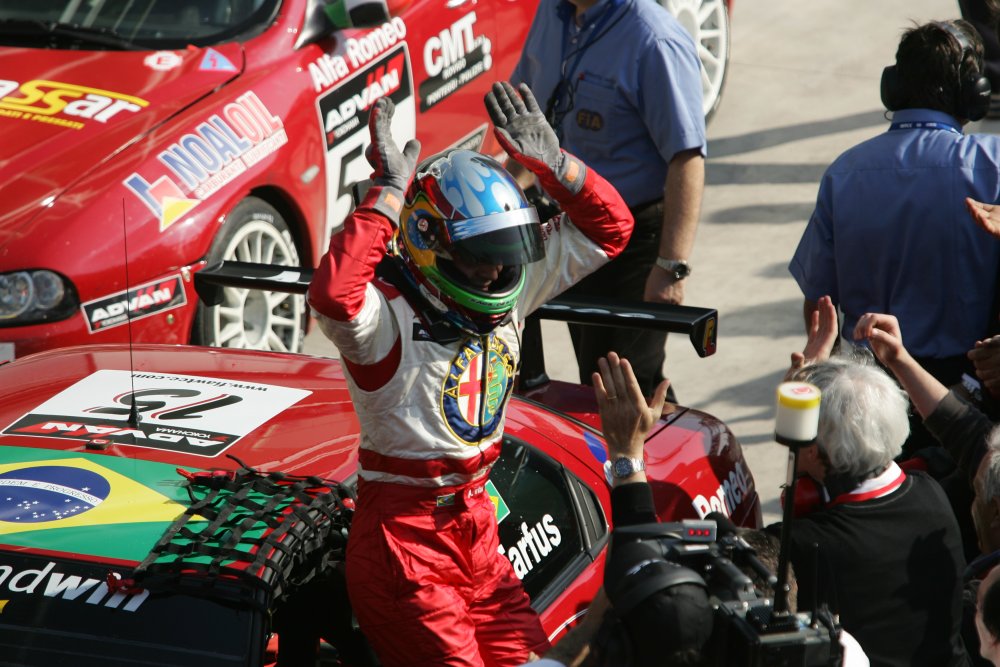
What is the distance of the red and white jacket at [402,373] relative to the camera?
9.48ft

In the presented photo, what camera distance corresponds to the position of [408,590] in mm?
3029

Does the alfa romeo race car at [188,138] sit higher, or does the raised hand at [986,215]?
the alfa romeo race car at [188,138]

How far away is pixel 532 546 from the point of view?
346 centimetres

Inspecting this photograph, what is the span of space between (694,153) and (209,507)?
7.69ft

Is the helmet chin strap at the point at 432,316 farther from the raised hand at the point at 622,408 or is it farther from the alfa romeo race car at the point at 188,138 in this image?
the alfa romeo race car at the point at 188,138

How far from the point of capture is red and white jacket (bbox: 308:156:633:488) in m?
2.89

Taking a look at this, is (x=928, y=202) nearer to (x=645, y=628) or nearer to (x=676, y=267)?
(x=676, y=267)

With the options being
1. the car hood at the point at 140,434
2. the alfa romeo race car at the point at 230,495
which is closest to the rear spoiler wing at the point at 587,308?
the alfa romeo race car at the point at 230,495

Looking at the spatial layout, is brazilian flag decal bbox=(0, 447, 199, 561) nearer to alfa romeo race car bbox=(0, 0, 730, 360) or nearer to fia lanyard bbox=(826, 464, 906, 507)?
fia lanyard bbox=(826, 464, 906, 507)

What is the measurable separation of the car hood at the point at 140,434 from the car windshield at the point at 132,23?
213cm

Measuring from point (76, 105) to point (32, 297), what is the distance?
89cm

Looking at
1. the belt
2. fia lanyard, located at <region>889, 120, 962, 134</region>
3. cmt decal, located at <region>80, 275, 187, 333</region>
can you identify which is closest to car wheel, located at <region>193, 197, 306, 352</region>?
cmt decal, located at <region>80, 275, 187, 333</region>

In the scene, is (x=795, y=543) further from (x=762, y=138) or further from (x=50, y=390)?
(x=762, y=138)

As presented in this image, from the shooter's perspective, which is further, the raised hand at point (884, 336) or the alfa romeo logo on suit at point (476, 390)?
the raised hand at point (884, 336)
